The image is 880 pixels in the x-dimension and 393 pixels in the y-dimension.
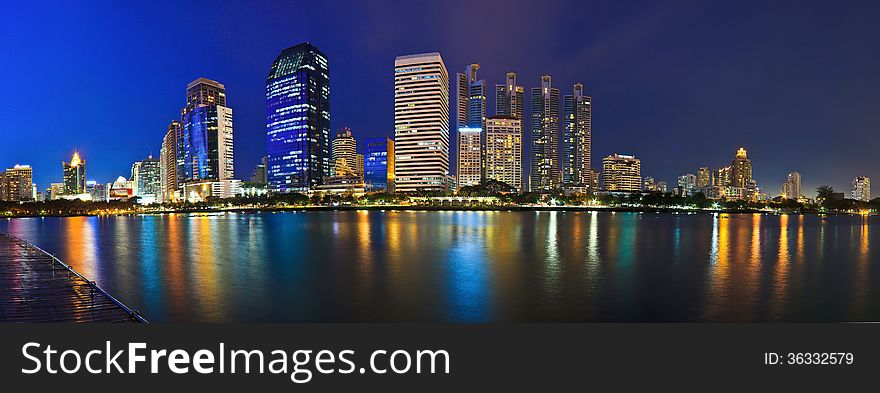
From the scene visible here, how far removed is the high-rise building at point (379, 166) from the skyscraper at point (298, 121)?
27.4 m

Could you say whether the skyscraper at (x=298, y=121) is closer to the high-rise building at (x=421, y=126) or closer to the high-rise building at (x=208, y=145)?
the high-rise building at (x=208, y=145)

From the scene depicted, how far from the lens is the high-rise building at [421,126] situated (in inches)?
5817

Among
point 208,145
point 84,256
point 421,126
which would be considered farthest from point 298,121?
point 84,256

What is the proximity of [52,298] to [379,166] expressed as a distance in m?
152

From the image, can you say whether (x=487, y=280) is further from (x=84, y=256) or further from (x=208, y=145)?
(x=208, y=145)

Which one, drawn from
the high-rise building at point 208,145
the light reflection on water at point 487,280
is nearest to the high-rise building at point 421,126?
the high-rise building at point 208,145

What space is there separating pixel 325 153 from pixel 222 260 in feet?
542

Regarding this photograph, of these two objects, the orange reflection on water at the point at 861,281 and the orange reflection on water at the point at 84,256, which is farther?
the orange reflection on water at the point at 84,256

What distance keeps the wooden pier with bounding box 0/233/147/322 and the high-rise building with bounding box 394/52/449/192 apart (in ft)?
426

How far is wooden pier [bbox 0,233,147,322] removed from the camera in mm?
10484

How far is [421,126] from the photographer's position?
14862 centimetres

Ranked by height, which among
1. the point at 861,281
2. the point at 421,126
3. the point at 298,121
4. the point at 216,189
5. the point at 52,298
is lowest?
the point at 861,281

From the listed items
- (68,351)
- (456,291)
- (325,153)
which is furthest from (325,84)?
(68,351)

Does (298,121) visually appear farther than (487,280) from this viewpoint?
Yes
